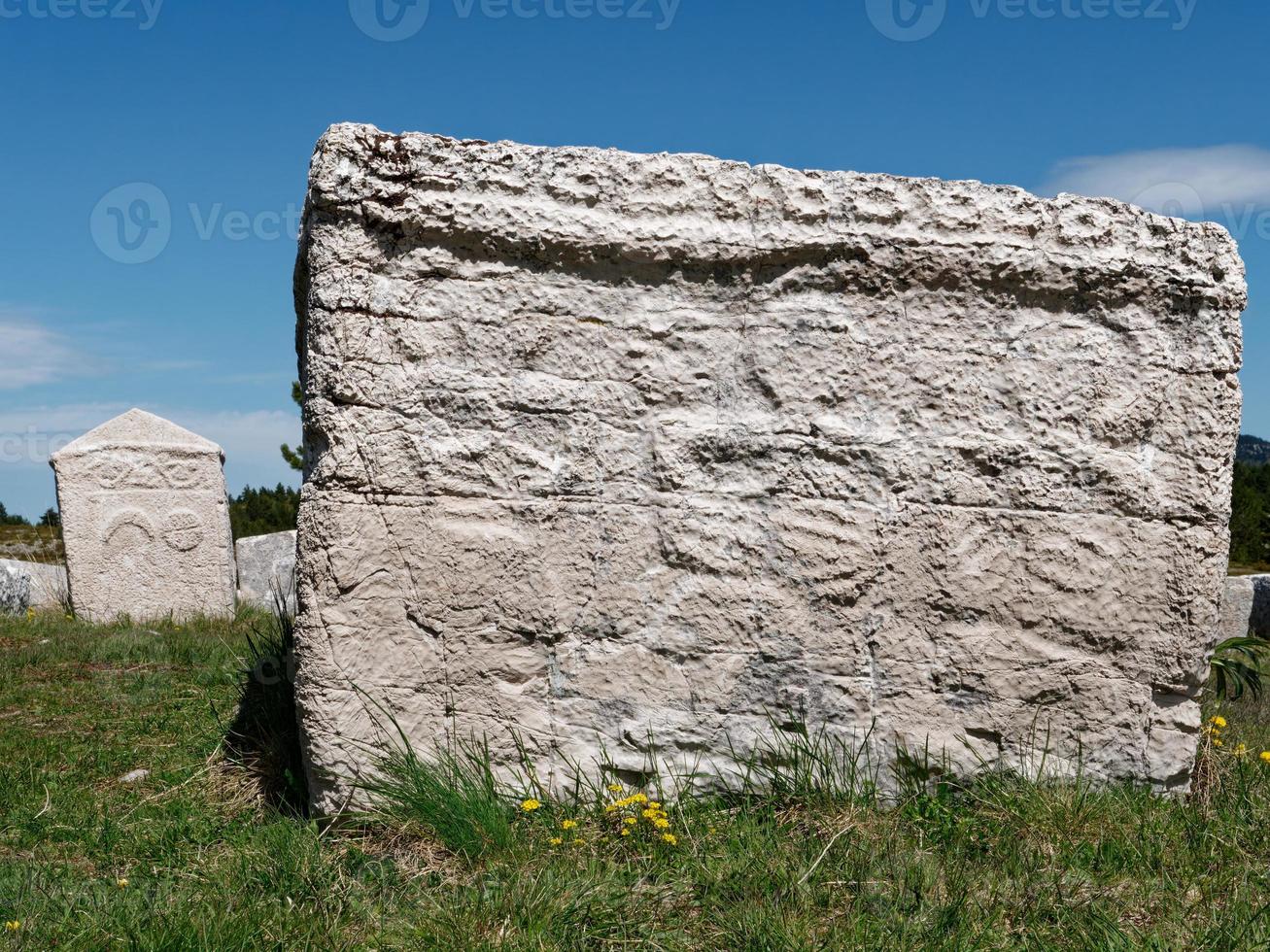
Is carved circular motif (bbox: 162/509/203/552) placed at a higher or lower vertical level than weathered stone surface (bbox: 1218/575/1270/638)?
higher

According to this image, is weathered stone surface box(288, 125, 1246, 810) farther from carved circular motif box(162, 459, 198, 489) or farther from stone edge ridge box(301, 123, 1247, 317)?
carved circular motif box(162, 459, 198, 489)

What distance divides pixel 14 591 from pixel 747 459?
7989 mm

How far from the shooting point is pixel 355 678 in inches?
124

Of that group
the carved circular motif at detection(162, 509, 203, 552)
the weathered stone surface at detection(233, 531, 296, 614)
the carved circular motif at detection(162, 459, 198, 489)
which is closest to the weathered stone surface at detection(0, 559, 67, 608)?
the carved circular motif at detection(162, 509, 203, 552)

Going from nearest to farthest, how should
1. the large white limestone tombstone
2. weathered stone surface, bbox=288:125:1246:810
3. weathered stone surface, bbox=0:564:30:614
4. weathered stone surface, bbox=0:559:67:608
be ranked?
1. weathered stone surface, bbox=288:125:1246:810
2. the large white limestone tombstone
3. weathered stone surface, bbox=0:564:30:614
4. weathered stone surface, bbox=0:559:67:608

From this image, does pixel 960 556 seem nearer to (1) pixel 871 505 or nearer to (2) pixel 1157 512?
(1) pixel 871 505

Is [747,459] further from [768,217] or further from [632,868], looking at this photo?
[632,868]

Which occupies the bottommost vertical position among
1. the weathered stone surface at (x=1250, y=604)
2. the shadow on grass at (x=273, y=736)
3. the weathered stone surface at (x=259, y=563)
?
the weathered stone surface at (x=1250, y=604)

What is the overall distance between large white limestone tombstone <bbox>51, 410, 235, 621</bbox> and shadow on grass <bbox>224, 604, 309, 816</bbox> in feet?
14.1

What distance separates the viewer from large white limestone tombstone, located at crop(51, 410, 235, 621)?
827 centimetres

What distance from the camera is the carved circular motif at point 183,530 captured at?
8.41 metres

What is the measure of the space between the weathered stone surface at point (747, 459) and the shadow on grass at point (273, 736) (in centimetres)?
43

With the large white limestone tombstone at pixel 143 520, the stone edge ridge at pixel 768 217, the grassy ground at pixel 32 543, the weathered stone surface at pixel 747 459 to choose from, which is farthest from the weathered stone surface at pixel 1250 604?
the grassy ground at pixel 32 543

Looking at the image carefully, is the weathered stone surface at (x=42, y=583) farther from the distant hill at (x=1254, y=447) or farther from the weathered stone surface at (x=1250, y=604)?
the distant hill at (x=1254, y=447)
